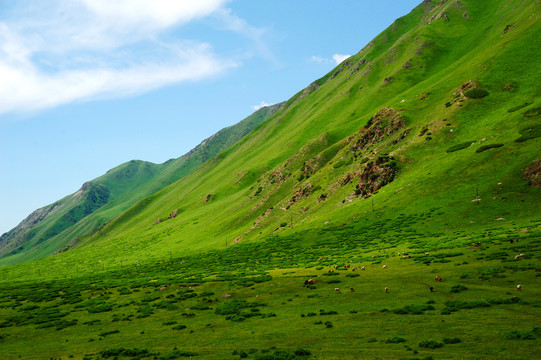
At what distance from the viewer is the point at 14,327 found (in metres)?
33.3

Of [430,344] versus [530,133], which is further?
[530,133]

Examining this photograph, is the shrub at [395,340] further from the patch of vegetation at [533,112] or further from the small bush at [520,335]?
the patch of vegetation at [533,112]

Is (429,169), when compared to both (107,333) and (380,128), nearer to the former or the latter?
(380,128)

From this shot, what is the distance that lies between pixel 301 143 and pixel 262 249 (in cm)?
11430

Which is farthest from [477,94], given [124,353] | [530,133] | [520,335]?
[124,353]

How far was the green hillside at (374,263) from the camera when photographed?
20.4m

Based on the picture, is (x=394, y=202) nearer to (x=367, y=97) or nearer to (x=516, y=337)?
(x=516, y=337)

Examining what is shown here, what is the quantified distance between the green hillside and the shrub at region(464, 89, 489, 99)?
366 millimetres

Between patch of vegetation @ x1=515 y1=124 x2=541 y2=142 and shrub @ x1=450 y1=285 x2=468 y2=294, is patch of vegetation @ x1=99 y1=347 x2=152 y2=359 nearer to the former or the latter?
shrub @ x1=450 y1=285 x2=468 y2=294

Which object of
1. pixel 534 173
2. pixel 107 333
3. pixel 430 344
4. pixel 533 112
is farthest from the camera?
pixel 533 112

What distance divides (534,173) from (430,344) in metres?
52.9

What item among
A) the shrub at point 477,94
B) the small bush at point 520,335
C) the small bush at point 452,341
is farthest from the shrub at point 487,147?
the small bush at point 452,341

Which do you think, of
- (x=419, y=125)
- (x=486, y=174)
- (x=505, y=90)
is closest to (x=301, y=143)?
(x=419, y=125)

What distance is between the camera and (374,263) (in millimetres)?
41156
